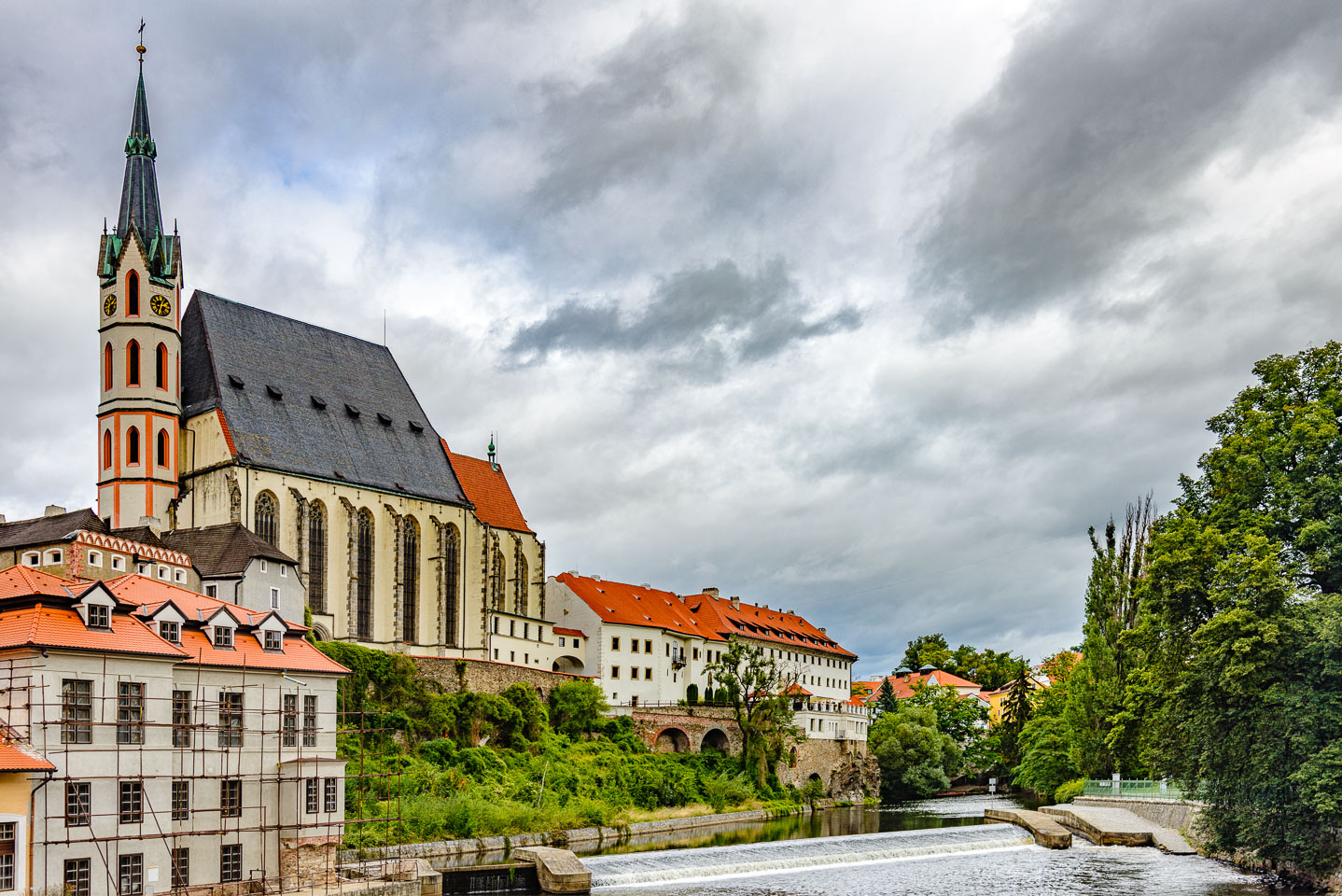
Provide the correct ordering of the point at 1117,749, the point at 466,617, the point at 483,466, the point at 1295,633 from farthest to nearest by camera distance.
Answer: the point at 483,466 < the point at 466,617 < the point at 1117,749 < the point at 1295,633

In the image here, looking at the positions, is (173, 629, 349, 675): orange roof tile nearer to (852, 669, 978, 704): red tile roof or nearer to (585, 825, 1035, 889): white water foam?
(585, 825, 1035, 889): white water foam

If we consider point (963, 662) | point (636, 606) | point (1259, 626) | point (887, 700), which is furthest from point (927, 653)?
point (1259, 626)

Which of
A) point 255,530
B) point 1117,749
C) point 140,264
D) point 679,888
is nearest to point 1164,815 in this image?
point 1117,749

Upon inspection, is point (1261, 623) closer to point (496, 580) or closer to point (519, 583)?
point (496, 580)

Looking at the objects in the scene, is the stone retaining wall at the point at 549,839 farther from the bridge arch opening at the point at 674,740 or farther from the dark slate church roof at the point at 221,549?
the dark slate church roof at the point at 221,549

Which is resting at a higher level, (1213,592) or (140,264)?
(140,264)

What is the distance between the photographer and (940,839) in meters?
50.0

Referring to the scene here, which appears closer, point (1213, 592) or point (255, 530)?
point (1213, 592)

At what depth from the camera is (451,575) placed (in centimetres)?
7150

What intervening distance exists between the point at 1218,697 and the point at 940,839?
16651 mm

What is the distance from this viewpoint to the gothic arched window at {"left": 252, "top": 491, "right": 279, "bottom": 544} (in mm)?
60781

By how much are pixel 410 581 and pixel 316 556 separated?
645cm

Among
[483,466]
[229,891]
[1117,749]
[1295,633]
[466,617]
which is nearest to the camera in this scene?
[229,891]

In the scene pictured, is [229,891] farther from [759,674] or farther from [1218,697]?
[759,674]
